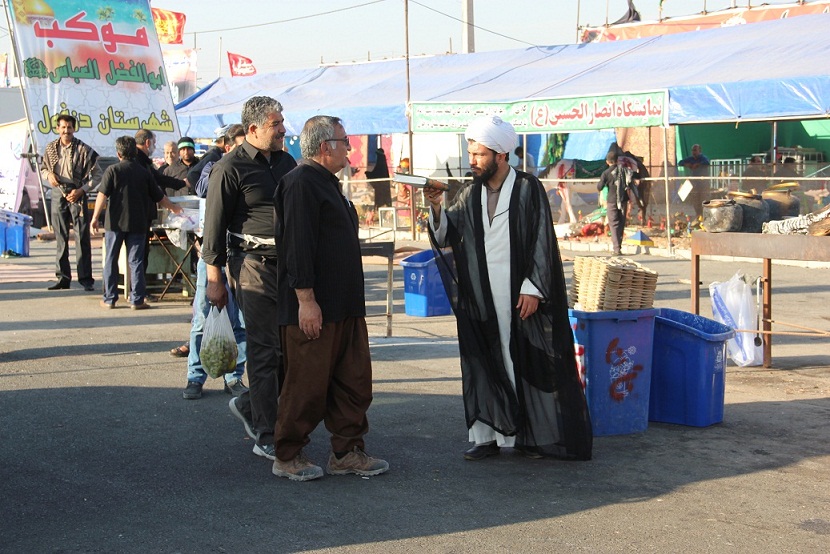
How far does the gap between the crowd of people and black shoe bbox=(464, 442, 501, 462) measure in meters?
0.01

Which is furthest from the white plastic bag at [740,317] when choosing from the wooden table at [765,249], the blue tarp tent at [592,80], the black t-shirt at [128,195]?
the blue tarp tent at [592,80]

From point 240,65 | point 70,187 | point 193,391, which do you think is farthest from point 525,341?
point 240,65

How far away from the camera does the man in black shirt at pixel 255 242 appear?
19.3 ft

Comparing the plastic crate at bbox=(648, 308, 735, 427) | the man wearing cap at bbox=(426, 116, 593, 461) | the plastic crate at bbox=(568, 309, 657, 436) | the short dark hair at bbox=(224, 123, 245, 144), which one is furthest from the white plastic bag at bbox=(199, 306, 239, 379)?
the plastic crate at bbox=(648, 308, 735, 427)

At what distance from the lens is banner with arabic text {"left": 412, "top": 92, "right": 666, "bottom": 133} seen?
18672 millimetres

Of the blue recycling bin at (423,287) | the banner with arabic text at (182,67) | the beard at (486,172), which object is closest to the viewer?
the beard at (486,172)

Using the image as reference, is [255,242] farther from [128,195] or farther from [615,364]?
[128,195]

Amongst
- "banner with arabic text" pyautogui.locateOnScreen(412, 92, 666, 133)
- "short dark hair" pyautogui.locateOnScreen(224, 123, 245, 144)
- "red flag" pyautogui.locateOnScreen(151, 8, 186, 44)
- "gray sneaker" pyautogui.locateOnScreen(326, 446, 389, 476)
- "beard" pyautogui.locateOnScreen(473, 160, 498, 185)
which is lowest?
"gray sneaker" pyautogui.locateOnScreen(326, 446, 389, 476)

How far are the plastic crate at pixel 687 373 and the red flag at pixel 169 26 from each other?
47.6 m

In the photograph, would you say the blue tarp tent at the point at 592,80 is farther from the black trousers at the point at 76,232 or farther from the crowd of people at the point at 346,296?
the crowd of people at the point at 346,296

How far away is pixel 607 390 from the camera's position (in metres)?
6.39

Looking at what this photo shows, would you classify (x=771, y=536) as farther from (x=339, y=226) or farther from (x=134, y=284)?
(x=134, y=284)

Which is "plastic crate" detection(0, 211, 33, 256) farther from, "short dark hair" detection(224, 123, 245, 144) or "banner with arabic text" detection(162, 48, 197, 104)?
"banner with arabic text" detection(162, 48, 197, 104)

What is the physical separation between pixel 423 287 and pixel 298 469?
20.0ft
